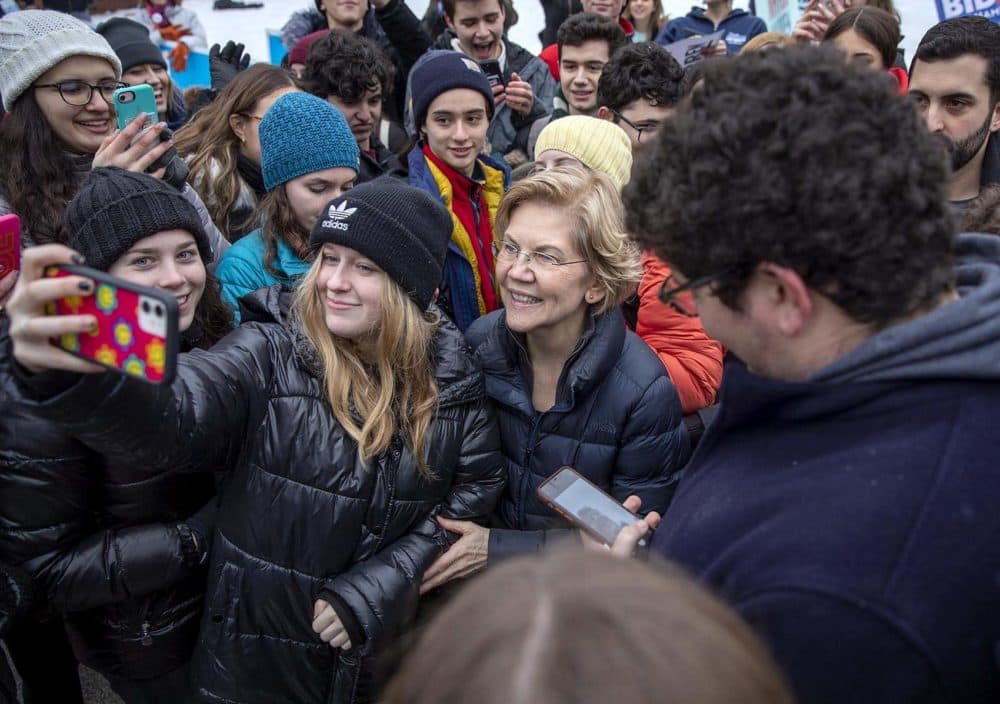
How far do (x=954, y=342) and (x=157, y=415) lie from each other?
135 cm

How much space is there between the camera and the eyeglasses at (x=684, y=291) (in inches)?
47.7

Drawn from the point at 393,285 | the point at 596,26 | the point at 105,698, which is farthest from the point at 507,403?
the point at 596,26

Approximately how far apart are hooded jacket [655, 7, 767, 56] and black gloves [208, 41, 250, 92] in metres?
2.99

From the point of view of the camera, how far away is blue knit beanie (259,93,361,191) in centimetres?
296

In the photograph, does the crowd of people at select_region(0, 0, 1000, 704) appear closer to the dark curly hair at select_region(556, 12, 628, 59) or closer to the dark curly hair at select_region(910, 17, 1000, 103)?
the dark curly hair at select_region(910, 17, 1000, 103)

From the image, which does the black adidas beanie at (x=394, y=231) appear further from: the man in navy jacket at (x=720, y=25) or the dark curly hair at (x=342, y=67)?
the man in navy jacket at (x=720, y=25)

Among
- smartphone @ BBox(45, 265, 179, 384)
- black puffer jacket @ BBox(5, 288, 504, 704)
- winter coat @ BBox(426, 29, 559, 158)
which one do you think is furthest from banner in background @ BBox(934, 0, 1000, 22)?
smartphone @ BBox(45, 265, 179, 384)

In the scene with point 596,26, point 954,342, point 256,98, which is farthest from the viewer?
point 596,26

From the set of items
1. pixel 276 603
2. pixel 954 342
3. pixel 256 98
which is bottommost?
pixel 276 603

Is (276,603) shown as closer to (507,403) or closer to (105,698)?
(507,403)

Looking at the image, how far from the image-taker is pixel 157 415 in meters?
1.50

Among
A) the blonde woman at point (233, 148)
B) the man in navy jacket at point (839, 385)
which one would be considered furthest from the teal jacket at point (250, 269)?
the man in navy jacket at point (839, 385)

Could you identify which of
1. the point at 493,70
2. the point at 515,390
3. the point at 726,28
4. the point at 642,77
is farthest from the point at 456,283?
the point at 726,28

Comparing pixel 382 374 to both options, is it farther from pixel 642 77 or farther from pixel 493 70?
pixel 493 70
